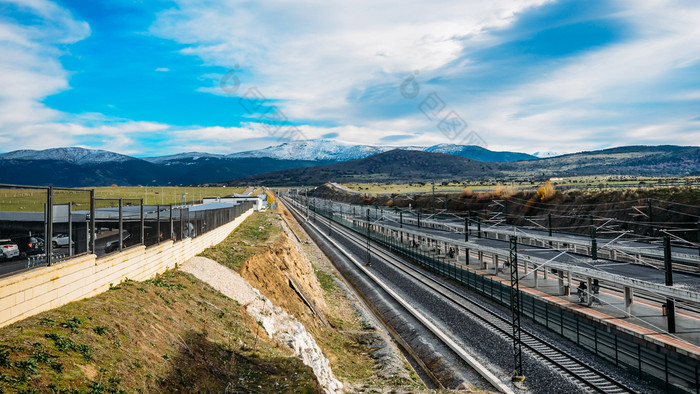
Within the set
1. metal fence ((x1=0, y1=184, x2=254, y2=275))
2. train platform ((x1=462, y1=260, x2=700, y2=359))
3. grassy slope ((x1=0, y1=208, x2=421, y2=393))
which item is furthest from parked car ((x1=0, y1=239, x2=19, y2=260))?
train platform ((x1=462, y1=260, x2=700, y2=359))

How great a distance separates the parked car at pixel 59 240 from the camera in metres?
11.1

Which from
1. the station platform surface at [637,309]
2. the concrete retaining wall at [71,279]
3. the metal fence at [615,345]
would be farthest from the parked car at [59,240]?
the station platform surface at [637,309]

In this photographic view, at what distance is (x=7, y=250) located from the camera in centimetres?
938

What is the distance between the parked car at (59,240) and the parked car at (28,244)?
0.58 meters

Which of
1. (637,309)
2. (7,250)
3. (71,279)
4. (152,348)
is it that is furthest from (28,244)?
(637,309)

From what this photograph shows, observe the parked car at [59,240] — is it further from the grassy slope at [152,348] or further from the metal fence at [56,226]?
the grassy slope at [152,348]

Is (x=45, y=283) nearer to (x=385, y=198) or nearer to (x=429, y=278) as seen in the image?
(x=429, y=278)

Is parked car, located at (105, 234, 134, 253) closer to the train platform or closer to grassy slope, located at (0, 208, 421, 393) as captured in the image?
grassy slope, located at (0, 208, 421, 393)

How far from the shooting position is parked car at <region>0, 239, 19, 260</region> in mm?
9375

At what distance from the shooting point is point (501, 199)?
338ft

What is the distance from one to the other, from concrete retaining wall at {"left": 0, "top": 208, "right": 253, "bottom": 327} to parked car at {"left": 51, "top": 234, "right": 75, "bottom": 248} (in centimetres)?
51

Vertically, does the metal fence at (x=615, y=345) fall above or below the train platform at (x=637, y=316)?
below

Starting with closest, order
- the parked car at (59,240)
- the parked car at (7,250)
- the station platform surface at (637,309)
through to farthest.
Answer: the parked car at (7,250)
the parked car at (59,240)
the station platform surface at (637,309)

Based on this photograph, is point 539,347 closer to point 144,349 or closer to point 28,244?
point 144,349
